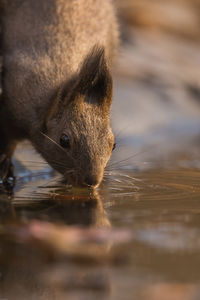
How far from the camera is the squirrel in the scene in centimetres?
476

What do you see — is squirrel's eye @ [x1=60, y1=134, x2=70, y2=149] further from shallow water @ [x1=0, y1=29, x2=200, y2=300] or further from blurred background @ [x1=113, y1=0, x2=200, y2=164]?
blurred background @ [x1=113, y1=0, x2=200, y2=164]

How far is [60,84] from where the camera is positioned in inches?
208

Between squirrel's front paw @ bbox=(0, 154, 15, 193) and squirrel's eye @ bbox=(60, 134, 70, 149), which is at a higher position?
squirrel's eye @ bbox=(60, 134, 70, 149)

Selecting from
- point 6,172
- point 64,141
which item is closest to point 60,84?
point 64,141

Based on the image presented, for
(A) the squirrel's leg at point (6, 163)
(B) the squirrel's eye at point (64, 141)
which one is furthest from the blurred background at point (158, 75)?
(B) the squirrel's eye at point (64, 141)

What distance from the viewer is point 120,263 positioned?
2973mm

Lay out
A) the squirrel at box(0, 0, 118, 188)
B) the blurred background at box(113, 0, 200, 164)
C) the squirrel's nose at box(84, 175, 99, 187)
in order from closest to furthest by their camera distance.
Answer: the squirrel's nose at box(84, 175, 99, 187), the squirrel at box(0, 0, 118, 188), the blurred background at box(113, 0, 200, 164)

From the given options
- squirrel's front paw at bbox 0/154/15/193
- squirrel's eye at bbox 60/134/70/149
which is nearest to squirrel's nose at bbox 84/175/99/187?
squirrel's eye at bbox 60/134/70/149

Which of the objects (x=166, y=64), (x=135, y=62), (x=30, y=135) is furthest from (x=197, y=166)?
(x=166, y=64)

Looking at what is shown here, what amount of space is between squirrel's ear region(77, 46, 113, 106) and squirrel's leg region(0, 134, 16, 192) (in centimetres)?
106

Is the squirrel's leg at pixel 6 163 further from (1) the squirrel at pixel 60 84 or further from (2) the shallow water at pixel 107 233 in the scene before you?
(2) the shallow water at pixel 107 233

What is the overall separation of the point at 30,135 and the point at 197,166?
1.73 meters

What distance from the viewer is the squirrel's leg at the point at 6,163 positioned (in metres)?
5.57

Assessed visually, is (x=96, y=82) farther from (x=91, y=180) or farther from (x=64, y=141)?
Answer: (x=91, y=180)
